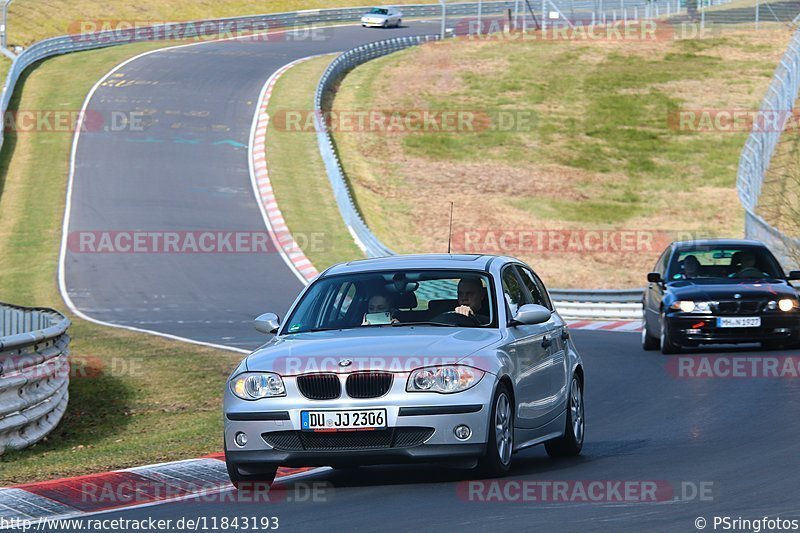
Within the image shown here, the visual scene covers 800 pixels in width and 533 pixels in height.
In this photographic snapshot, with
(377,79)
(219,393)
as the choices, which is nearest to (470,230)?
(377,79)

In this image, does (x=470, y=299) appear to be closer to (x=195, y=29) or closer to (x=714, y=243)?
(x=714, y=243)

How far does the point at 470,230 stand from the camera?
139ft

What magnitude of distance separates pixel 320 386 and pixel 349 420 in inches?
11.7

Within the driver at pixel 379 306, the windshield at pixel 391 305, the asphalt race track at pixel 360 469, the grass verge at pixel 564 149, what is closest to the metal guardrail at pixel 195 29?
the asphalt race track at pixel 360 469

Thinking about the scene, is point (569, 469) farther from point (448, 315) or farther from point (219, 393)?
point (219, 393)

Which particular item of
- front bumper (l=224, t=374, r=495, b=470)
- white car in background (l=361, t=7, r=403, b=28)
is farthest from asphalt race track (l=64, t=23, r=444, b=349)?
white car in background (l=361, t=7, r=403, b=28)

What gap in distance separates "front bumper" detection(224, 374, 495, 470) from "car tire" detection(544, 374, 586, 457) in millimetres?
1954

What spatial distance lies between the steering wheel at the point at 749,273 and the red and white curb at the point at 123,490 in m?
11.1

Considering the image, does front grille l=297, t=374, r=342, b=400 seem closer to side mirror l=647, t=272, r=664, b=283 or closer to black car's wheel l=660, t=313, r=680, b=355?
black car's wheel l=660, t=313, r=680, b=355

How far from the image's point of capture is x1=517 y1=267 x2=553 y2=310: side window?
1132cm

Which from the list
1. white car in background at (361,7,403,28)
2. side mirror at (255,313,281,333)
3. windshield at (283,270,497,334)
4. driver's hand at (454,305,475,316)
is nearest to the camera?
windshield at (283,270,497,334)

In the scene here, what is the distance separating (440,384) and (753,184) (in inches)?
1070

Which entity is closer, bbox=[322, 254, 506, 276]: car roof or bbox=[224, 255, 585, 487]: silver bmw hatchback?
bbox=[224, 255, 585, 487]: silver bmw hatchback

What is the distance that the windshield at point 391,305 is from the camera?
10.1 m
